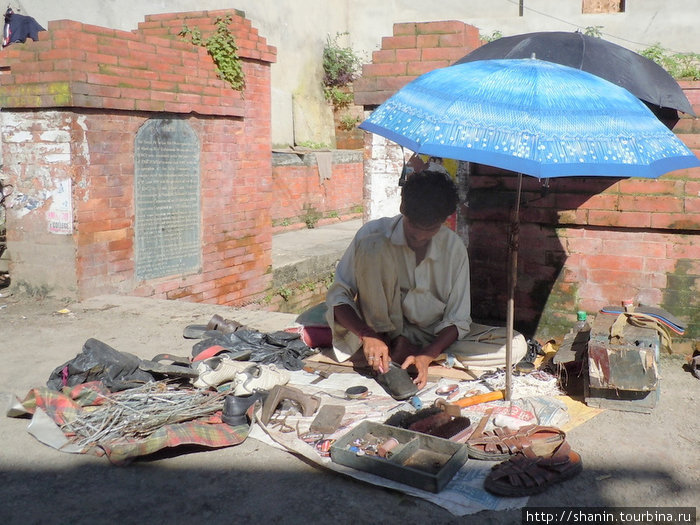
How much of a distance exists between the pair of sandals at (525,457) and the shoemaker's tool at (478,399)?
0.27m

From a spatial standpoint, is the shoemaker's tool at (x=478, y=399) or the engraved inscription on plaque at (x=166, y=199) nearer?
the shoemaker's tool at (x=478, y=399)

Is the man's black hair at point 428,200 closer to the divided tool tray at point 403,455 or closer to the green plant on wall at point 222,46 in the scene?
the divided tool tray at point 403,455

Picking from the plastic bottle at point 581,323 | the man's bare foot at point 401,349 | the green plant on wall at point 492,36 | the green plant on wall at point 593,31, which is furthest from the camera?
the green plant on wall at point 492,36

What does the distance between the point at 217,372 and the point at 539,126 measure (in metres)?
2.12

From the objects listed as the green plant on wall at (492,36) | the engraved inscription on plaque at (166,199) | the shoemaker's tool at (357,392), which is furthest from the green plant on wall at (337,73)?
the shoemaker's tool at (357,392)

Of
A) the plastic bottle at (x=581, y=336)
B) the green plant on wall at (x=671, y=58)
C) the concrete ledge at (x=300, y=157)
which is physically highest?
the green plant on wall at (x=671, y=58)

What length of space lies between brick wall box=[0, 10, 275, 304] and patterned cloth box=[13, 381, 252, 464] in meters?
2.60

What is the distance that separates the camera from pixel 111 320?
5.52 m

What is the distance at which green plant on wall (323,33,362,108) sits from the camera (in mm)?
17562

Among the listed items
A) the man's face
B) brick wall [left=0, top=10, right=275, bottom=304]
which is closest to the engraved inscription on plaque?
brick wall [left=0, top=10, right=275, bottom=304]

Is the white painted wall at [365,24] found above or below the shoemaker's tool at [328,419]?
above

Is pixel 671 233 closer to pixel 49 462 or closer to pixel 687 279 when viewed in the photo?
pixel 687 279

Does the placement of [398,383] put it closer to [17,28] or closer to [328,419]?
[328,419]

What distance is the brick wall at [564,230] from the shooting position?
15.1ft
